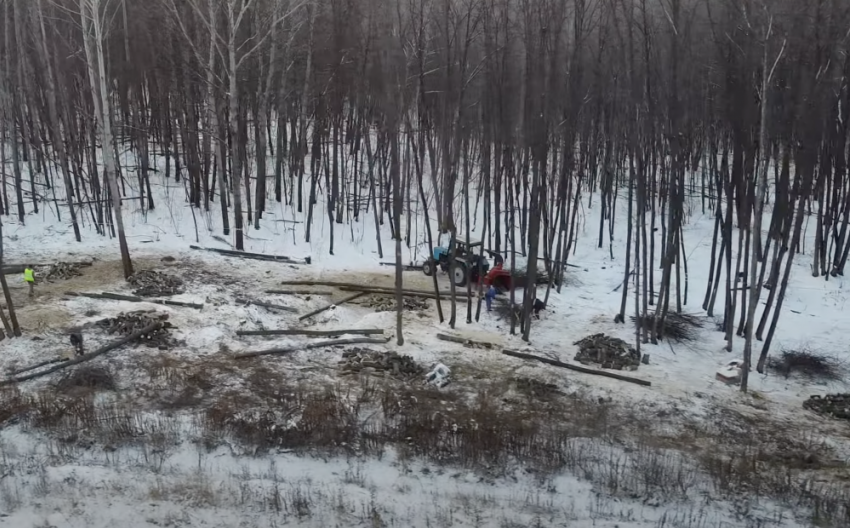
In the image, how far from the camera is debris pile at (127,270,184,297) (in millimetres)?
13977

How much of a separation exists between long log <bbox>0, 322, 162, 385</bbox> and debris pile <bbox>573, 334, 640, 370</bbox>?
7.79 metres

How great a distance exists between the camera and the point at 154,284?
14422 millimetres

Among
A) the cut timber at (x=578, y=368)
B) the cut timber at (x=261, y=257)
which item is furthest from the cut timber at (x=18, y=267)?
the cut timber at (x=578, y=368)

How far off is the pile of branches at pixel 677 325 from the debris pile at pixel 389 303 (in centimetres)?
465

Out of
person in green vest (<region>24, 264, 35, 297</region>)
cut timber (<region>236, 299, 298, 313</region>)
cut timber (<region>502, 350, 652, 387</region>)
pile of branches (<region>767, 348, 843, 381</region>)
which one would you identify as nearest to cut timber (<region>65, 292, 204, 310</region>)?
person in green vest (<region>24, 264, 35, 297</region>)

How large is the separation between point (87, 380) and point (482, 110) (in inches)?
441

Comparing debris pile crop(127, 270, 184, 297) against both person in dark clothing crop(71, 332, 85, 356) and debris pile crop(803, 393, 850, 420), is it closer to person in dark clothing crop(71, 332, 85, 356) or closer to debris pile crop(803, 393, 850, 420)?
person in dark clothing crop(71, 332, 85, 356)

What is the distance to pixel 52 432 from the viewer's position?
8.19 metres

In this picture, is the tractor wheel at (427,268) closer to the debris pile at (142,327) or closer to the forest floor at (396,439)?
the forest floor at (396,439)

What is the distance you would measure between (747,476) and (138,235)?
55.0 feet

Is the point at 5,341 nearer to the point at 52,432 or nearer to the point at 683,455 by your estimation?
the point at 52,432

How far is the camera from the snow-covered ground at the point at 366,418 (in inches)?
266

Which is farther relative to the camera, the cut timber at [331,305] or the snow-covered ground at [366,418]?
the cut timber at [331,305]

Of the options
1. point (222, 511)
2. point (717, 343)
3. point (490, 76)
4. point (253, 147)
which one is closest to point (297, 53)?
point (253, 147)
